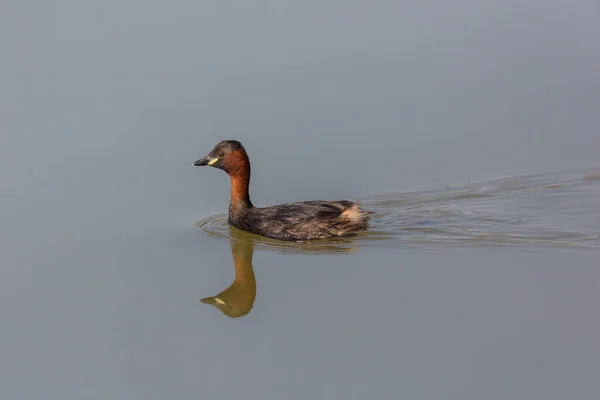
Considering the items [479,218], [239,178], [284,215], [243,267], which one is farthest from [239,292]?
[479,218]

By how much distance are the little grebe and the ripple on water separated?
0.10 metres

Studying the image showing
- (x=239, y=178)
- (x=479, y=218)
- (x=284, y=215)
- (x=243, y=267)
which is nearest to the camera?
(x=243, y=267)

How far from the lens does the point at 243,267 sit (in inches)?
361

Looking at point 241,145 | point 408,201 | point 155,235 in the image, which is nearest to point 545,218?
point 408,201

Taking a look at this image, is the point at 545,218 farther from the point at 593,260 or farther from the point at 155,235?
the point at 155,235

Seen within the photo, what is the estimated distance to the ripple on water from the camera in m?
9.74

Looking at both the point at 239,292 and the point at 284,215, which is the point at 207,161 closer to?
the point at 284,215

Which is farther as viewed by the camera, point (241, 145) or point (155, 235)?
point (241, 145)

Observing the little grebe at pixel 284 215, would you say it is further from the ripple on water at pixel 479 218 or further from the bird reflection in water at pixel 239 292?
the bird reflection in water at pixel 239 292

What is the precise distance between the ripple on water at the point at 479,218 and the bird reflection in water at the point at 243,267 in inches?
0.7

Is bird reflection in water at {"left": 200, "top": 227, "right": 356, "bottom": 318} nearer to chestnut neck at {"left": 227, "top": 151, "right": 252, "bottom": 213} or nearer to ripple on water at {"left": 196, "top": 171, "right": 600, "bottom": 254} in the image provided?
ripple on water at {"left": 196, "top": 171, "right": 600, "bottom": 254}

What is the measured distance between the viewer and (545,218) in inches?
408

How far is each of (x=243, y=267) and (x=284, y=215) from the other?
3.60 feet

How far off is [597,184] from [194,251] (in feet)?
13.9
